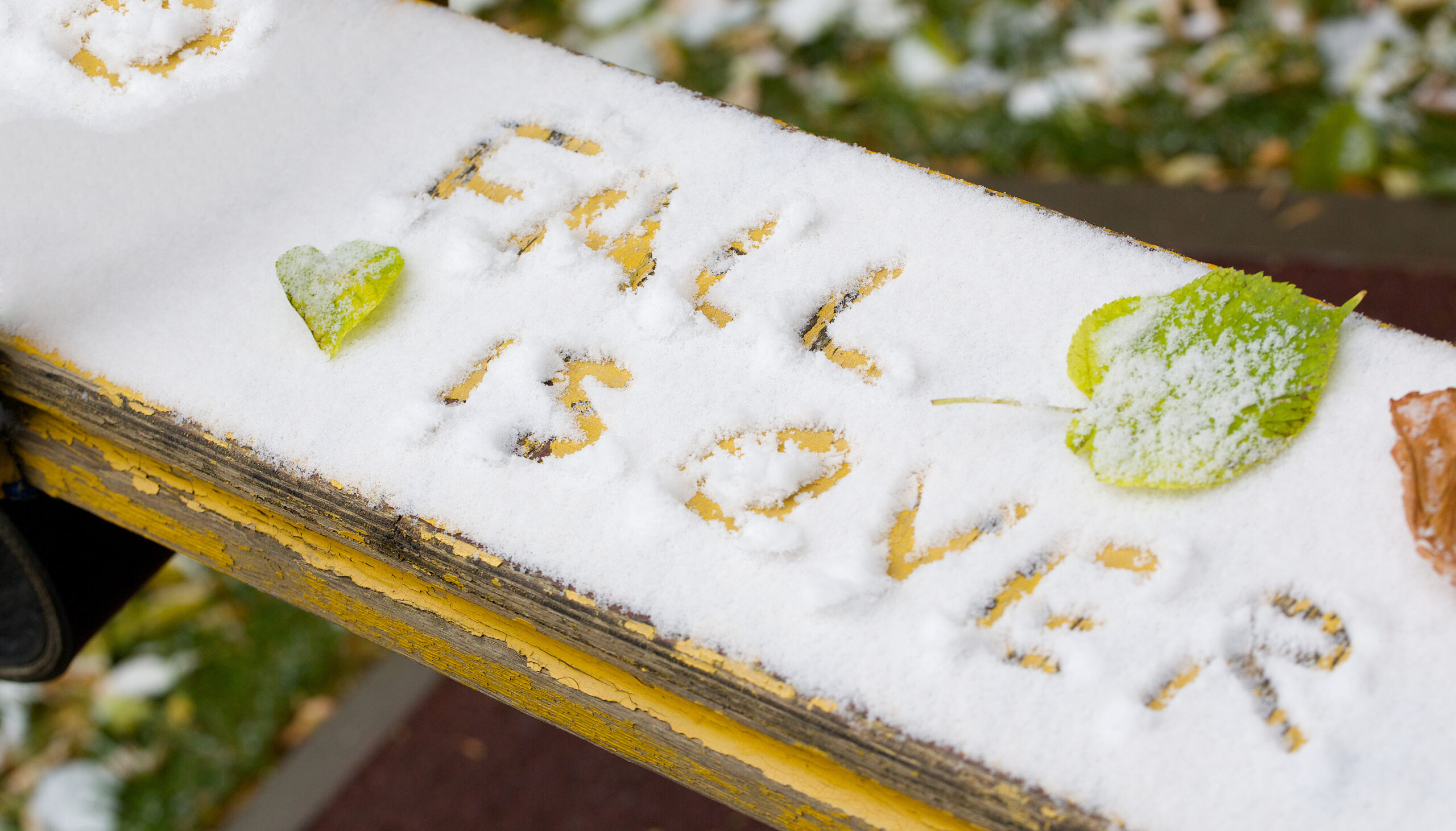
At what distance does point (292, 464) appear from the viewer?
2.26 feet

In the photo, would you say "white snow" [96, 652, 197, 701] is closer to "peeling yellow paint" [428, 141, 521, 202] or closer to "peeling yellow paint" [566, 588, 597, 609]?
"peeling yellow paint" [428, 141, 521, 202]

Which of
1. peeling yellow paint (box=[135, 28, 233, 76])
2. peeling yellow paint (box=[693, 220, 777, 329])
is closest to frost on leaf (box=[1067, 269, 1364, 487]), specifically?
peeling yellow paint (box=[693, 220, 777, 329])

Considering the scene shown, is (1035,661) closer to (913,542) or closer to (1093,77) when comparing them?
(913,542)

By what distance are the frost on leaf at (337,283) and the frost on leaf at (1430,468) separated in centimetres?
68

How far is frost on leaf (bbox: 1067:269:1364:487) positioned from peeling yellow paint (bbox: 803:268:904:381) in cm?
14

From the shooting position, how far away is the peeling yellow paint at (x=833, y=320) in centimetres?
72

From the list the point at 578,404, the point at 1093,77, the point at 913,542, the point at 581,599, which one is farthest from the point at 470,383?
the point at 1093,77

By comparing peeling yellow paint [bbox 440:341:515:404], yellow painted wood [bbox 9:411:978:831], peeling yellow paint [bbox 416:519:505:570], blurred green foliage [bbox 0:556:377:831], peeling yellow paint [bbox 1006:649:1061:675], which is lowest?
blurred green foliage [bbox 0:556:377:831]

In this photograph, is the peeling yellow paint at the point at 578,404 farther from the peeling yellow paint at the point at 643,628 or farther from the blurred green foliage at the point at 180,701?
the blurred green foliage at the point at 180,701

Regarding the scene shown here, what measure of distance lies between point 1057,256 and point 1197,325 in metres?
0.11

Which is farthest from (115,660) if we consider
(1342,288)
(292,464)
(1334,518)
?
(1342,288)

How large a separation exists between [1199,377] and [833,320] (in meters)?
0.25

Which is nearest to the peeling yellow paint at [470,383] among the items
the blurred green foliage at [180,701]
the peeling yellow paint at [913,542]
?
the peeling yellow paint at [913,542]

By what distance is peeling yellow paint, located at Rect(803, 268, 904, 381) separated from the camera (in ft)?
2.36
